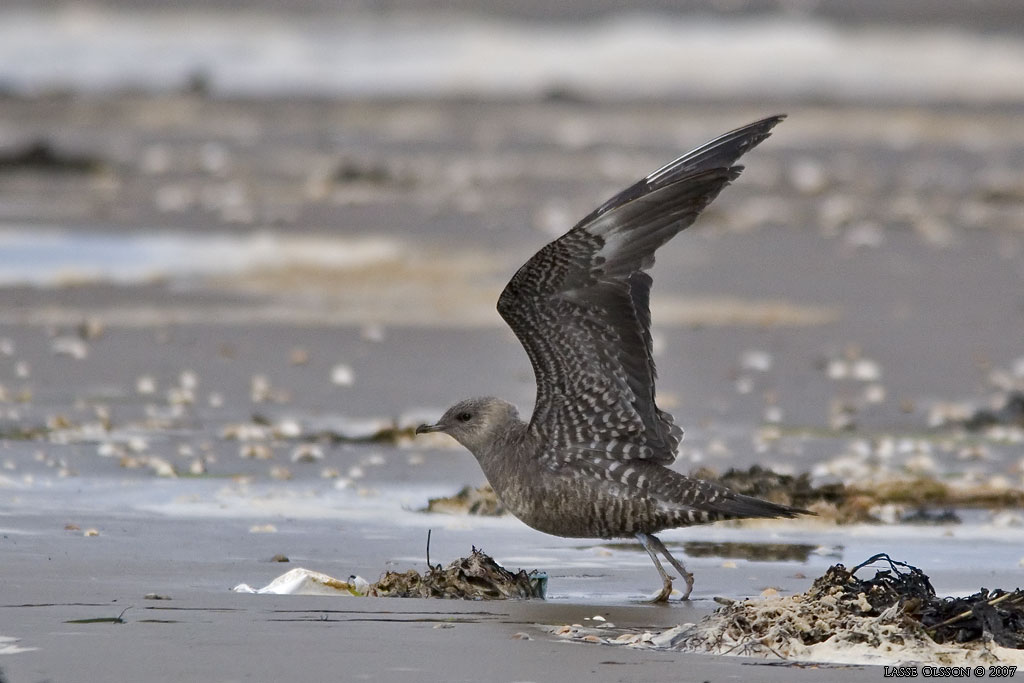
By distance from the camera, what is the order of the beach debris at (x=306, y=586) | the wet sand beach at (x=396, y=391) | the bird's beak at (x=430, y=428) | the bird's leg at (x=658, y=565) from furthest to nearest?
the bird's beak at (x=430, y=428) < the bird's leg at (x=658, y=565) < the beach debris at (x=306, y=586) < the wet sand beach at (x=396, y=391)

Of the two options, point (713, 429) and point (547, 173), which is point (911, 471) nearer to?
point (713, 429)

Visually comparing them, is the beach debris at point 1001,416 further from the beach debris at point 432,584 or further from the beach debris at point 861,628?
the beach debris at point 861,628

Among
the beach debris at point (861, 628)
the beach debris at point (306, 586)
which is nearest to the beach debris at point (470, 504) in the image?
the beach debris at point (306, 586)

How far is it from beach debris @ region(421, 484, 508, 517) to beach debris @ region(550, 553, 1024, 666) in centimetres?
263

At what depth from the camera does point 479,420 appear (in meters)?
8.41

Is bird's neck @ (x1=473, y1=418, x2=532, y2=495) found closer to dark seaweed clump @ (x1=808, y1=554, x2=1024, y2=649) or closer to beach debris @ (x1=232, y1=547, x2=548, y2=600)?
beach debris @ (x1=232, y1=547, x2=548, y2=600)

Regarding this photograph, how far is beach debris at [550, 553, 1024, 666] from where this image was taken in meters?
6.15

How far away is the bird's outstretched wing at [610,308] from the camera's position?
7.65 m

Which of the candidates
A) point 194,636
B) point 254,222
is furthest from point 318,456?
point 254,222

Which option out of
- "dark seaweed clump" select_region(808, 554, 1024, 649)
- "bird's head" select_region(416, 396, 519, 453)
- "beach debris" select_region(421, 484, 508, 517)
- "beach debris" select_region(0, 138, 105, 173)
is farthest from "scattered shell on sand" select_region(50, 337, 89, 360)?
"beach debris" select_region(0, 138, 105, 173)

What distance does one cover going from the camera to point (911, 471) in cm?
1024

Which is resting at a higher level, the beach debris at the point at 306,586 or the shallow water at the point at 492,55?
the shallow water at the point at 492,55

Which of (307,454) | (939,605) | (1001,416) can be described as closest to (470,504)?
(307,454)

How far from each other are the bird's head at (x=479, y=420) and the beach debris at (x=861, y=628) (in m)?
1.91
